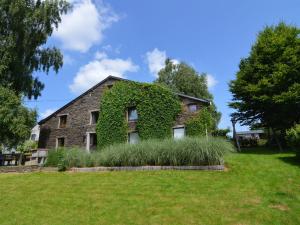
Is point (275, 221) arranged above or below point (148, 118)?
below

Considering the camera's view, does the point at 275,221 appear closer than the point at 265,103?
Yes

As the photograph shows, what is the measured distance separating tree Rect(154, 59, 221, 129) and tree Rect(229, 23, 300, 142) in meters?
16.0

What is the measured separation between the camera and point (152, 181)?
10148 mm

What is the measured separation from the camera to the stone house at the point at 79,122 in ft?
79.7

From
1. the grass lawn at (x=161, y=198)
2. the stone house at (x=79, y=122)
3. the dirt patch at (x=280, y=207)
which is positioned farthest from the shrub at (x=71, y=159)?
the dirt patch at (x=280, y=207)

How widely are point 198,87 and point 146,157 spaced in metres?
26.4

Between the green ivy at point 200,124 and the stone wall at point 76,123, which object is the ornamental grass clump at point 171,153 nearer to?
the green ivy at point 200,124

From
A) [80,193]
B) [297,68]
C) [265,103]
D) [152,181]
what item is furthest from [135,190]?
[297,68]

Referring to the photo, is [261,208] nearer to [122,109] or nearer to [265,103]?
[265,103]

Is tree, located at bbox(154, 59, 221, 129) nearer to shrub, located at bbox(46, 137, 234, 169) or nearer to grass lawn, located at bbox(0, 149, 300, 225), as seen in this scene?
shrub, located at bbox(46, 137, 234, 169)

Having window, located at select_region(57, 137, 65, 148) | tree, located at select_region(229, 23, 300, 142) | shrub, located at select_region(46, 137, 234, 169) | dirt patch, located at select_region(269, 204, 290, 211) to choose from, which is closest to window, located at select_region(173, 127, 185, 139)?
tree, located at select_region(229, 23, 300, 142)

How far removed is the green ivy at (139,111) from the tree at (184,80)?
15.3 m

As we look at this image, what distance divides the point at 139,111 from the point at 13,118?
386 inches

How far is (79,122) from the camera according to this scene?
25359mm
